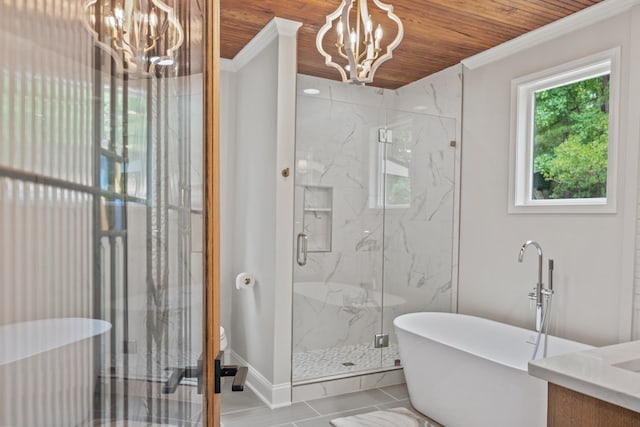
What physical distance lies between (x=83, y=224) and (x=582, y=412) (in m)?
1.65

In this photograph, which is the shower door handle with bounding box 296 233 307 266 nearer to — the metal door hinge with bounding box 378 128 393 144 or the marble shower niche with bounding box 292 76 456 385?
the marble shower niche with bounding box 292 76 456 385

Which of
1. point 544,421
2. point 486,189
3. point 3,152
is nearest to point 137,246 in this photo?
point 3,152

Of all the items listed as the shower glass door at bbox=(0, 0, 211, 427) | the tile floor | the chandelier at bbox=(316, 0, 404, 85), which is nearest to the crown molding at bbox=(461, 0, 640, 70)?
the chandelier at bbox=(316, 0, 404, 85)

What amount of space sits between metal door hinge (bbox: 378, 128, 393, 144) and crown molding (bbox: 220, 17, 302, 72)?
1.23 m

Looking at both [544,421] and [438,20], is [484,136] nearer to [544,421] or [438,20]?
[438,20]

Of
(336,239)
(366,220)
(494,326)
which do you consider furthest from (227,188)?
(494,326)

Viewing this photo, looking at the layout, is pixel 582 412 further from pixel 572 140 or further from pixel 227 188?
pixel 227 188

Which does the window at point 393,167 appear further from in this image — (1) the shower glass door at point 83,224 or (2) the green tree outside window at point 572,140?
(1) the shower glass door at point 83,224

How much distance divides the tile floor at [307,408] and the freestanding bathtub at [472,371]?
0.77 ft

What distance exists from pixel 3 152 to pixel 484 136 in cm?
365

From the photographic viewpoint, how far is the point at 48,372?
0.41 metres

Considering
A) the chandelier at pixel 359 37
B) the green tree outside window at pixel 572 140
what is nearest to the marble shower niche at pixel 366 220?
the green tree outside window at pixel 572 140

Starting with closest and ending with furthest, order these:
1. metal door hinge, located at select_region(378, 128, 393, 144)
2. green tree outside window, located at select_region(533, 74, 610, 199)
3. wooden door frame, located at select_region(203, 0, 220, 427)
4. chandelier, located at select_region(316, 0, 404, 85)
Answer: wooden door frame, located at select_region(203, 0, 220, 427)
chandelier, located at select_region(316, 0, 404, 85)
green tree outside window, located at select_region(533, 74, 610, 199)
metal door hinge, located at select_region(378, 128, 393, 144)

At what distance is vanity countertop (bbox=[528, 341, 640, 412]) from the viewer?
139 centimetres
